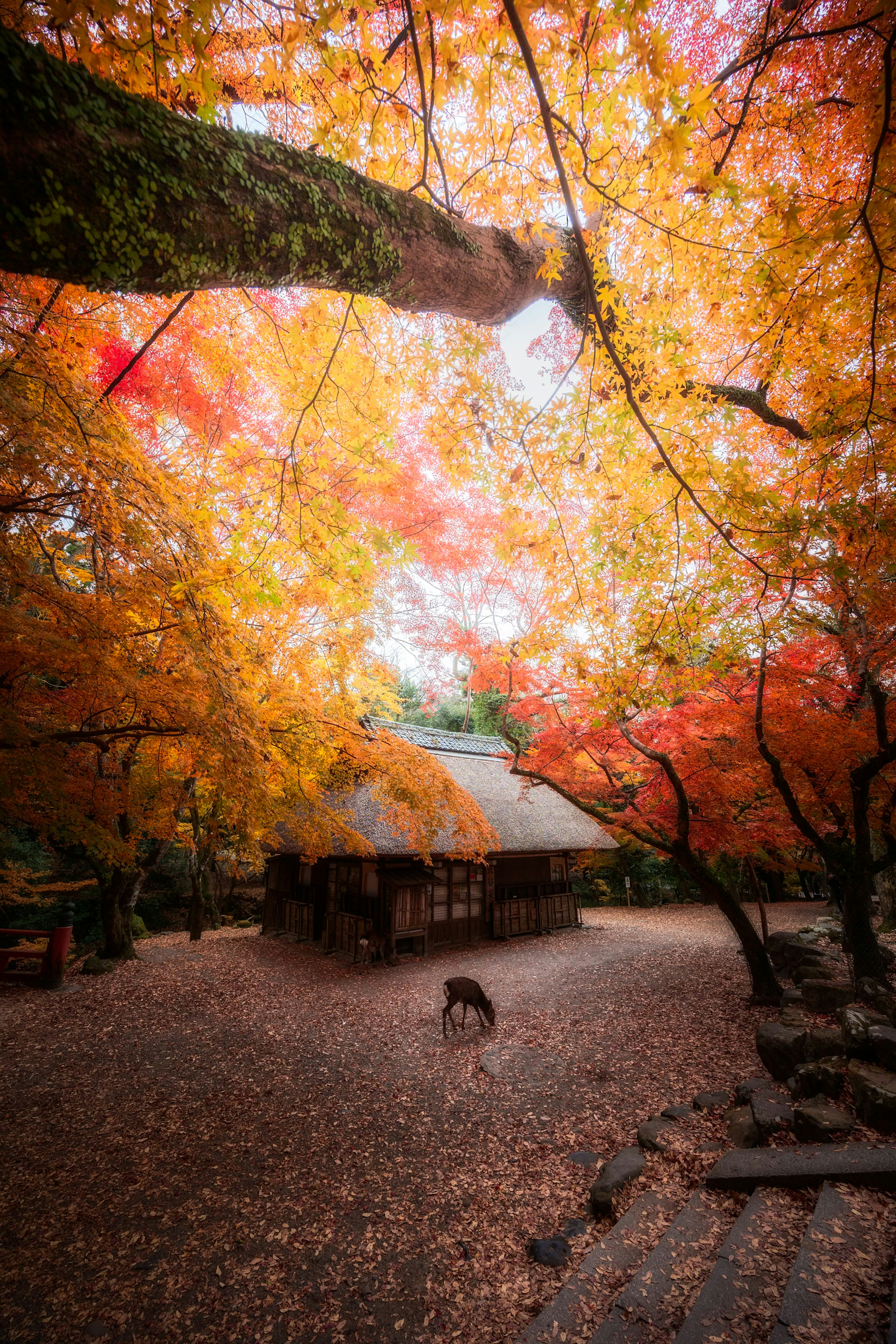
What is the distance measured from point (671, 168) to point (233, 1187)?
630 centimetres

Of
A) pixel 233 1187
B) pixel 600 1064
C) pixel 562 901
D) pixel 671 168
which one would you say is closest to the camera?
pixel 671 168

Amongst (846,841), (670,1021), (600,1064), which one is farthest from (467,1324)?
(846,841)

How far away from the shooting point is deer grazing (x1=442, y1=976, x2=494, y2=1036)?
20.7 ft

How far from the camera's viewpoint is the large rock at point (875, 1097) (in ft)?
10.8

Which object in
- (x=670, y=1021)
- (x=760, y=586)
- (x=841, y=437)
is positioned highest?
(x=841, y=437)

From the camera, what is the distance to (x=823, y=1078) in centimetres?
393

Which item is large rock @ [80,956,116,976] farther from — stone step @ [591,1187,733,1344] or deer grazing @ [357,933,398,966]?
stone step @ [591,1187,733,1344]

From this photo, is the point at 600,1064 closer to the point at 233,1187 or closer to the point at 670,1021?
the point at 670,1021

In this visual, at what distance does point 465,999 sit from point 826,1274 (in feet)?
14.8

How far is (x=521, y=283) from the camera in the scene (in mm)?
2498

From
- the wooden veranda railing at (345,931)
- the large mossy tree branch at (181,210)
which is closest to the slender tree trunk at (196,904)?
the wooden veranda railing at (345,931)

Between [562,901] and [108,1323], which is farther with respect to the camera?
[562,901]

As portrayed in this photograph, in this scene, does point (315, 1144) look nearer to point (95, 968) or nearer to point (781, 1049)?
point (781, 1049)

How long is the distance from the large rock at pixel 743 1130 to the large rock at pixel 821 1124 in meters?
0.27
